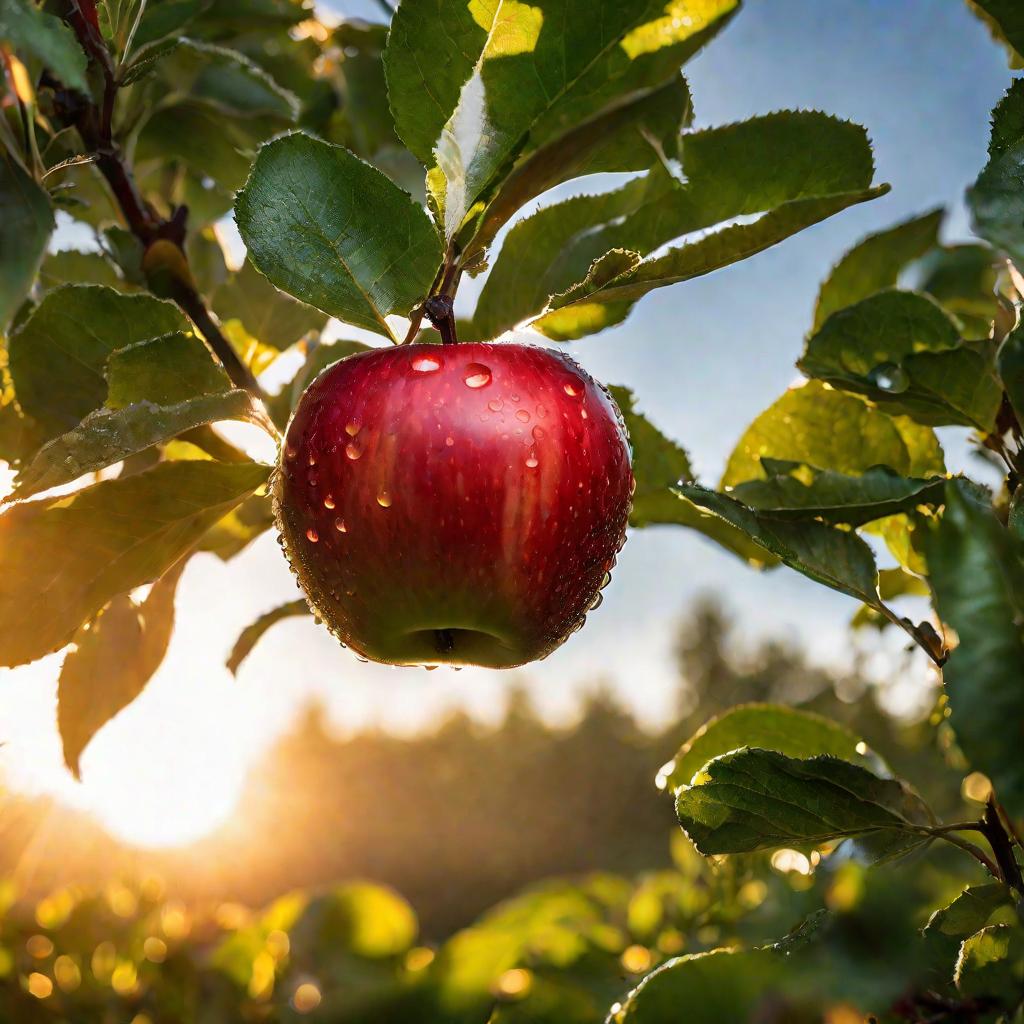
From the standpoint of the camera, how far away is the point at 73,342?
73 centimetres

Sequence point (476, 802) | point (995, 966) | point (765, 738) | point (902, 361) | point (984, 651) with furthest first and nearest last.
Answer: point (476, 802) < point (765, 738) < point (902, 361) < point (995, 966) < point (984, 651)

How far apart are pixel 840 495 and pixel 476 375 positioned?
0.88ft

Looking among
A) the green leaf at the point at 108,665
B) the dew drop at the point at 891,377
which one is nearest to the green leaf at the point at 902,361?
the dew drop at the point at 891,377

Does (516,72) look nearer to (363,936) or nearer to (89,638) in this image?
(89,638)

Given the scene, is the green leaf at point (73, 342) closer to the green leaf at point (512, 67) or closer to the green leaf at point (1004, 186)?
the green leaf at point (512, 67)

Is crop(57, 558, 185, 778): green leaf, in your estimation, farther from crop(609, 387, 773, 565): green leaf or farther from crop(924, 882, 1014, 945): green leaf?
crop(924, 882, 1014, 945): green leaf

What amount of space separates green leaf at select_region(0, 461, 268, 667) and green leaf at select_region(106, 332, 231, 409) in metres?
0.05

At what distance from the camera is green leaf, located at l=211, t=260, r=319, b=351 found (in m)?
0.95

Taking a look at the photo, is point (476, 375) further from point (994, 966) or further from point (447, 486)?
point (994, 966)

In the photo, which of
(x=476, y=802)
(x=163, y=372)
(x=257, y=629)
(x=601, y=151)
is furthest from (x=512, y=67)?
(x=476, y=802)

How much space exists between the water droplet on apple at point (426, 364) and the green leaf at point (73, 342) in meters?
0.23

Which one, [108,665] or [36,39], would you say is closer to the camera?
[36,39]

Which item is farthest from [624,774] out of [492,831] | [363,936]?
[363,936]

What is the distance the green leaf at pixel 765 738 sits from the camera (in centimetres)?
85
